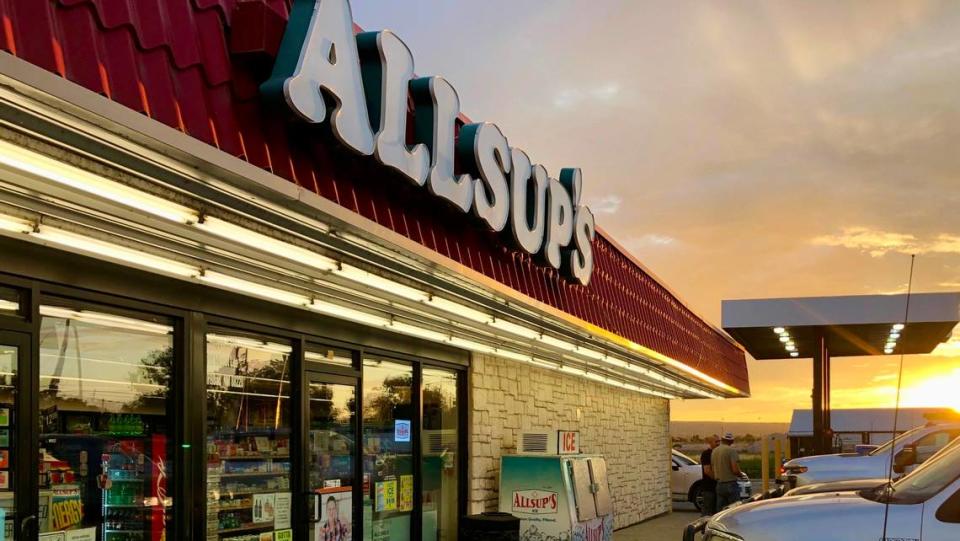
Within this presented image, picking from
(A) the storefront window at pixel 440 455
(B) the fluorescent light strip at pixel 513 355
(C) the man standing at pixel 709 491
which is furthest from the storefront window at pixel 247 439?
(C) the man standing at pixel 709 491

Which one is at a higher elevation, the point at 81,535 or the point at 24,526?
the point at 24,526

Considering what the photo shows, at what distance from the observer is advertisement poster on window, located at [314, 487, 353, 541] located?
10.2m

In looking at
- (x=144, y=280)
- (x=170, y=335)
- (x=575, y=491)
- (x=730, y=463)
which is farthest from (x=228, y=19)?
(x=730, y=463)

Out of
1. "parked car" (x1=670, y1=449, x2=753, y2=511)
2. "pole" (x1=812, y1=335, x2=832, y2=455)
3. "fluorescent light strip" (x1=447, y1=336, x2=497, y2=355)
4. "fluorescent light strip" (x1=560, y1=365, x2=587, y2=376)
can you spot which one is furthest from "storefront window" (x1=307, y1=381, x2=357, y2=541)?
"parked car" (x1=670, y1=449, x2=753, y2=511)

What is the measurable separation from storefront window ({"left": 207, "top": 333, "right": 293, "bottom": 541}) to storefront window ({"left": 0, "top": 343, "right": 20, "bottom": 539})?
2.23 m

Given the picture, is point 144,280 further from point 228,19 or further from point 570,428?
point 570,428

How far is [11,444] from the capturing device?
21.9ft

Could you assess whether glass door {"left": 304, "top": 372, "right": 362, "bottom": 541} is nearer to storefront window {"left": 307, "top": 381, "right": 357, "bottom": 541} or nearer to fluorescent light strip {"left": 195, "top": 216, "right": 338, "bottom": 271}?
storefront window {"left": 307, "top": 381, "right": 357, "bottom": 541}

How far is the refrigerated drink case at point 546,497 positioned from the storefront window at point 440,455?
72 cm

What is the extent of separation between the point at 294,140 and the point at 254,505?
368cm

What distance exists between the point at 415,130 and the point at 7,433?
13.3 feet

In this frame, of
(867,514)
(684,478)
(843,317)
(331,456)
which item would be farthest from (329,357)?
(684,478)

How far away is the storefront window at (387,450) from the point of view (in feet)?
37.7

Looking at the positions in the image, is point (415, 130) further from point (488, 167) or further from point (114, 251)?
point (114, 251)
